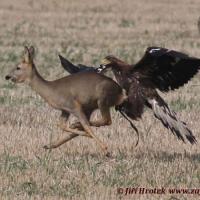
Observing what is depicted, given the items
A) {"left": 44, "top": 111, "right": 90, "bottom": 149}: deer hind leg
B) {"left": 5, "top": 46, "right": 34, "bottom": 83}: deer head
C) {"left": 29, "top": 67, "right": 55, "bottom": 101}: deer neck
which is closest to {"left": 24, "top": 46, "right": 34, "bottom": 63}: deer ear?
{"left": 5, "top": 46, "right": 34, "bottom": 83}: deer head

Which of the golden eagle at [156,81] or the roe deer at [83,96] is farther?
the roe deer at [83,96]

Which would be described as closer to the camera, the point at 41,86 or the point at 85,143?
the point at 41,86

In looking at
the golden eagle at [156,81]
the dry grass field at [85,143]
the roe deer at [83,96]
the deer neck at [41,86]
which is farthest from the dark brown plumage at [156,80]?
the deer neck at [41,86]

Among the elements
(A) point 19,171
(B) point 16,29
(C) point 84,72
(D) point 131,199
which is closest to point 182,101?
(C) point 84,72

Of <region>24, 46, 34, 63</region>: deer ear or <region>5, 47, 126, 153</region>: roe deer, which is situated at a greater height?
<region>24, 46, 34, 63</region>: deer ear

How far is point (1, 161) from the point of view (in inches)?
380

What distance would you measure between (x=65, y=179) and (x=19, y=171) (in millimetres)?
595

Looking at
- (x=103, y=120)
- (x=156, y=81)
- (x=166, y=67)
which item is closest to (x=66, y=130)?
(x=103, y=120)

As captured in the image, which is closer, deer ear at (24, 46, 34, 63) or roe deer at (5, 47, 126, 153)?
roe deer at (5, 47, 126, 153)

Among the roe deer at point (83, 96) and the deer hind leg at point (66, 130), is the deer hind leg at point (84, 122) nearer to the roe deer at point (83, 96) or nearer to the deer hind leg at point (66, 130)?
the roe deer at point (83, 96)

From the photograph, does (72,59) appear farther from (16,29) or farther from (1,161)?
(1,161)

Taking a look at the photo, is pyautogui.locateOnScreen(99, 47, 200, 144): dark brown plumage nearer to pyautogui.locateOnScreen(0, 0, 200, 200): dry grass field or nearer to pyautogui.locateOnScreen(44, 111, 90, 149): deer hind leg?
pyautogui.locateOnScreen(0, 0, 200, 200): dry grass field

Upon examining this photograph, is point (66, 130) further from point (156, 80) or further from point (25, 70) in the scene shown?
point (156, 80)

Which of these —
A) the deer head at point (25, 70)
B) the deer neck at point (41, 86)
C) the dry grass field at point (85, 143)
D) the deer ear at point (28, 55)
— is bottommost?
the dry grass field at point (85, 143)
